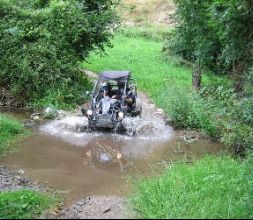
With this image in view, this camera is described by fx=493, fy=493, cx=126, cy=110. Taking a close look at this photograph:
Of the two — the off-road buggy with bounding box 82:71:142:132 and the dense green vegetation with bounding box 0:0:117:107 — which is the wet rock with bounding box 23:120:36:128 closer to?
the dense green vegetation with bounding box 0:0:117:107

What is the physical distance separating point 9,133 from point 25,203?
18.1 feet

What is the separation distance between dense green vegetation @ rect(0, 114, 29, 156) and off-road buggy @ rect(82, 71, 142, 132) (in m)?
1.87

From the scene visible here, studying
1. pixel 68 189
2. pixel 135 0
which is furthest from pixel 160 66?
pixel 135 0

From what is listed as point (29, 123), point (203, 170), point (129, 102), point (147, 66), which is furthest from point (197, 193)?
point (147, 66)

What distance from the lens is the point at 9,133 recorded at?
1327cm

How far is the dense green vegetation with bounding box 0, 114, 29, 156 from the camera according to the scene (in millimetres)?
12335

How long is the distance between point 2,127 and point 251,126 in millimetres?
6502

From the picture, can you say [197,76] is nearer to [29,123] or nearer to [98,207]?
[29,123]

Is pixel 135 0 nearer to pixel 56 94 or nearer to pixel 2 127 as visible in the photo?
pixel 56 94

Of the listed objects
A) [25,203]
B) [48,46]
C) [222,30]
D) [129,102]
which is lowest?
[25,203]

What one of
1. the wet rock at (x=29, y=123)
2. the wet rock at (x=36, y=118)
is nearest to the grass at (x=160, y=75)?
the wet rock at (x=36, y=118)

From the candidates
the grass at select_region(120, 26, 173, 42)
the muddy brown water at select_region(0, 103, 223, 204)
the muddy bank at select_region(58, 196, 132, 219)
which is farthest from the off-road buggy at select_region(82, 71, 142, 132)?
the grass at select_region(120, 26, 173, 42)

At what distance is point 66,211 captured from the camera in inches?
324

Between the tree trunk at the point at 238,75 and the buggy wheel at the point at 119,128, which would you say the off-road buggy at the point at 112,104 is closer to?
the buggy wheel at the point at 119,128
